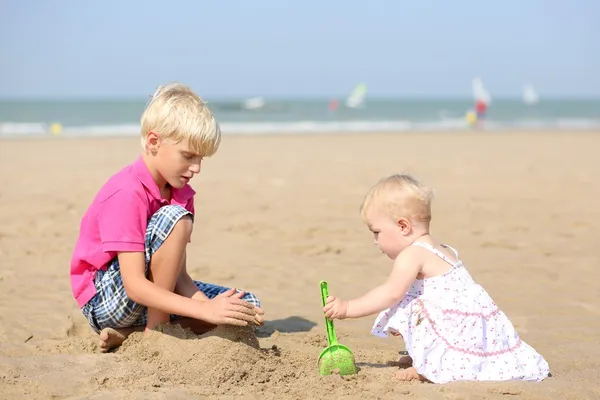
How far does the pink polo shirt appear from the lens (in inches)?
121

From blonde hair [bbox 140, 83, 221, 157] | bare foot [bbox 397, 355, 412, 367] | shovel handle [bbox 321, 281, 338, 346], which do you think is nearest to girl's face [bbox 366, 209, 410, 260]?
shovel handle [bbox 321, 281, 338, 346]

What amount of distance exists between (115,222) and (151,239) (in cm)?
16

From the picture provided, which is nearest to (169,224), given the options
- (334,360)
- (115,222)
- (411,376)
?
(115,222)

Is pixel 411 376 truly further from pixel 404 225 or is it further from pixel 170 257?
pixel 170 257

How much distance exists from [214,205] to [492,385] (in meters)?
4.94

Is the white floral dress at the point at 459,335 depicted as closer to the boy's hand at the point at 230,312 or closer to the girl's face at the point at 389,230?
the girl's face at the point at 389,230

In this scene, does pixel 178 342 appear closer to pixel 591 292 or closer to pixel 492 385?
pixel 492 385

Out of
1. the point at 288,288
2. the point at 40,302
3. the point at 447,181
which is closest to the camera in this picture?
the point at 40,302

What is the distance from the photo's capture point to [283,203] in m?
7.59

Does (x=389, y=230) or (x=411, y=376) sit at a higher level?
(x=389, y=230)

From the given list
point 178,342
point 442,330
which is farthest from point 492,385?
point 178,342

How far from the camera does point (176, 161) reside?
321 centimetres

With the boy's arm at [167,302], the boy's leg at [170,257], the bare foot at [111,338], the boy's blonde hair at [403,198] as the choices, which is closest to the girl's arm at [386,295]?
the boy's blonde hair at [403,198]

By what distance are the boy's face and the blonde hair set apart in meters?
0.03
